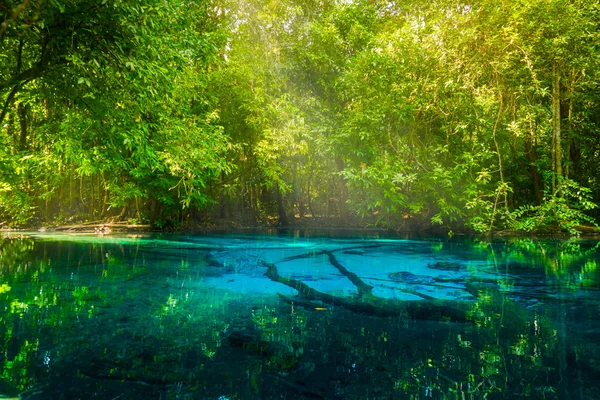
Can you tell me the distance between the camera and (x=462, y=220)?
41.1ft

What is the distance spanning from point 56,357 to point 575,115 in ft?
45.2

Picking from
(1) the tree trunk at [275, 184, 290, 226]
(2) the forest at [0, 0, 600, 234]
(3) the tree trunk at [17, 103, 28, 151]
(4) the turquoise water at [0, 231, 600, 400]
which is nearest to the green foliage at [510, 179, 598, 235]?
(2) the forest at [0, 0, 600, 234]

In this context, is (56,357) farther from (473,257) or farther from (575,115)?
(575,115)

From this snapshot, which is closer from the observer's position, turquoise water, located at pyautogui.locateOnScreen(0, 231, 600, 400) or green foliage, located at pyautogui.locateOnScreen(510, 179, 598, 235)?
turquoise water, located at pyautogui.locateOnScreen(0, 231, 600, 400)

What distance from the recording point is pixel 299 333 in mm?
2385

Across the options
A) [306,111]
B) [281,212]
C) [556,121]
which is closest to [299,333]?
[556,121]

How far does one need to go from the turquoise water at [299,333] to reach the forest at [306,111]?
122 inches

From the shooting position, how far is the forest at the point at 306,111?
239 inches

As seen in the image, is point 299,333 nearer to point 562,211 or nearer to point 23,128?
point 562,211

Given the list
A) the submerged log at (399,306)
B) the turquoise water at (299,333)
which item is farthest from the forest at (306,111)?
the submerged log at (399,306)

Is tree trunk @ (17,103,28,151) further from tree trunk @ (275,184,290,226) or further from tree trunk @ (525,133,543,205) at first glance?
tree trunk @ (525,133,543,205)

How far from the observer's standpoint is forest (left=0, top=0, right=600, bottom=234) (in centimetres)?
607

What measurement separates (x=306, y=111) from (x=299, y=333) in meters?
12.1

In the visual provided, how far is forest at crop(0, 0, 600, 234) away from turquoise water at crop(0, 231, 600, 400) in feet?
10.2
